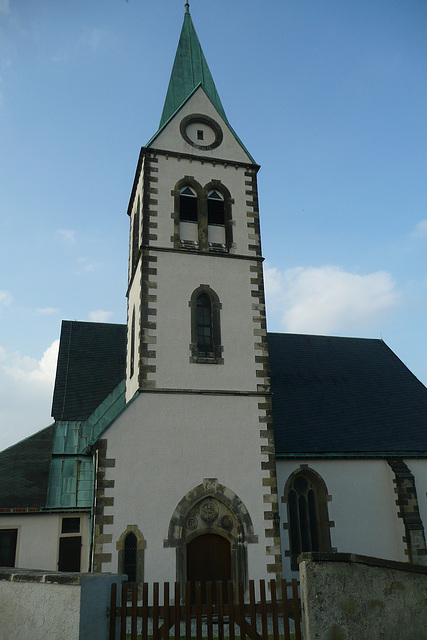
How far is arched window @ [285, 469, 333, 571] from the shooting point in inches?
635

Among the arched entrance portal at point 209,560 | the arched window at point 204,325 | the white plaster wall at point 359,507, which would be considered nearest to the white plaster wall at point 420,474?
the white plaster wall at point 359,507

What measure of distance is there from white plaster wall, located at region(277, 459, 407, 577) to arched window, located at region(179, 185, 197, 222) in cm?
843

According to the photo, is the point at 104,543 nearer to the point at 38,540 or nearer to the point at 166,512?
the point at 166,512

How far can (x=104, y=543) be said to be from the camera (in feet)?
40.7

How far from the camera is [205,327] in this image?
15.5 meters

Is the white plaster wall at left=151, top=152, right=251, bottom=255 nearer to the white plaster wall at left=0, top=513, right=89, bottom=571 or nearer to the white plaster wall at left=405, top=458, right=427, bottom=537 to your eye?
the white plaster wall at left=0, top=513, right=89, bottom=571

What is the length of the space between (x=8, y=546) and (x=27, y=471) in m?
2.21

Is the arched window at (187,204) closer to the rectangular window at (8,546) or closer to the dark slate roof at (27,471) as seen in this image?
the dark slate roof at (27,471)

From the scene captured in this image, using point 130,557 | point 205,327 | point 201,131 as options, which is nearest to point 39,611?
point 130,557

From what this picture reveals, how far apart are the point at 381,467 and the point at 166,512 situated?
8134mm

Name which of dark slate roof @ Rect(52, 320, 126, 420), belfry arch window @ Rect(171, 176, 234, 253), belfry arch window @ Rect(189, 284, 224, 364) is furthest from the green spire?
dark slate roof @ Rect(52, 320, 126, 420)

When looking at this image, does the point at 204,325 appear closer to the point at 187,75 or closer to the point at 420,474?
the point at 420,474

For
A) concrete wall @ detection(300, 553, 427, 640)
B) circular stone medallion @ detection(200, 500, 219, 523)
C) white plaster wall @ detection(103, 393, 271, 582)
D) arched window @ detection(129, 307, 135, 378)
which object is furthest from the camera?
arched window @ detection(129, 307, 135, 378)

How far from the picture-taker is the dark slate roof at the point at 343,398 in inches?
695
